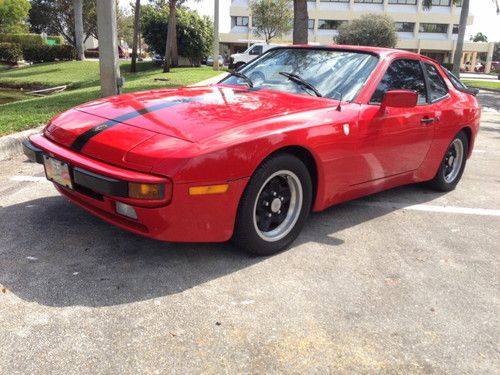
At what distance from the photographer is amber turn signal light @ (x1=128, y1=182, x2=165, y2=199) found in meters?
2.72

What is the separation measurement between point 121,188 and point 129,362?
968 millimetres

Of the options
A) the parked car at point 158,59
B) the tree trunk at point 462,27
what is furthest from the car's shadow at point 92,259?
the parked car at point 158,59

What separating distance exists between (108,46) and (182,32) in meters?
23.5

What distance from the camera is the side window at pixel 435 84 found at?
15.4ft

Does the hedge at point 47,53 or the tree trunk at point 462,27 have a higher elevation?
the tree trunk at point 462,27

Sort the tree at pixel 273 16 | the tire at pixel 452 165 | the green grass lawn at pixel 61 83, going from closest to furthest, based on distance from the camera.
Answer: the tire at pixel 452 165
the green grass lawn at pixel 61 83
the tree at pixel 273 16

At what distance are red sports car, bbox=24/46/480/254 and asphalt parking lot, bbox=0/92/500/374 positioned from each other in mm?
303

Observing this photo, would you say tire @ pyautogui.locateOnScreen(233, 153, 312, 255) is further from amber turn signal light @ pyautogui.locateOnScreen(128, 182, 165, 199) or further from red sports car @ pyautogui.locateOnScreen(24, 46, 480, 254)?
amber turn signal light @ pyautogui.locateOnScreen(128, 182, 165, 199)

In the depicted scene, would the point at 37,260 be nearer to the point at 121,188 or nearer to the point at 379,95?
the point at 121,188

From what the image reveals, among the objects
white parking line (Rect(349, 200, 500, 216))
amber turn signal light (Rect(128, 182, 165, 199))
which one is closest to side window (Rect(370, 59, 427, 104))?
white parking line (Rect(349, 200, 500, 216))

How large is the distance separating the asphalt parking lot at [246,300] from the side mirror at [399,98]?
3.43 ft

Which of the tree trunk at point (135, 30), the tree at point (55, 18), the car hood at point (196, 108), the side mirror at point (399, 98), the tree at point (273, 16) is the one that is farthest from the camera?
the tree at point (55, 18)

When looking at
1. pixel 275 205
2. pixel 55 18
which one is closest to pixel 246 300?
pixel 275 205

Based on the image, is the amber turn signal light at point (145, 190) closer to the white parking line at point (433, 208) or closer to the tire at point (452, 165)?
the white parking line at point (433, 208)
